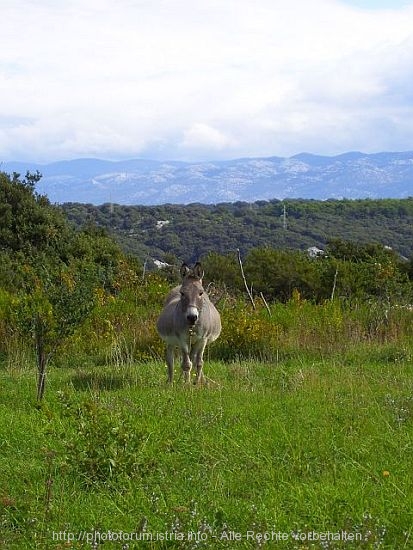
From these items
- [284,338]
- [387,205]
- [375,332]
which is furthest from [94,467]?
[387,205]

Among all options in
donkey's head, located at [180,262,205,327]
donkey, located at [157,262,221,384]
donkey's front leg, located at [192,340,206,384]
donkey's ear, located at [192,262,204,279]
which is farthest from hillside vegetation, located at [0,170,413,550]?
donkey's ear, located at [192,262,204,279]

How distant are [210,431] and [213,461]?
935mm

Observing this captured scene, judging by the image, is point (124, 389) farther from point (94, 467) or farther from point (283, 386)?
point (94, 467)

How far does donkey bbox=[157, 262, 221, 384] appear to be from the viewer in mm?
12023

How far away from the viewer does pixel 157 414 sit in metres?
8.89

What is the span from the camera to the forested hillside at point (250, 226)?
209 ft

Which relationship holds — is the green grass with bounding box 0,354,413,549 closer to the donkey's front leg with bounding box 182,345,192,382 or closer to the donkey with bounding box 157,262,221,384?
the donkey's front leg with bounding box 182,345,192,382

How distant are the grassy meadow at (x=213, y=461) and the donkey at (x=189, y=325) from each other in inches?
19.6

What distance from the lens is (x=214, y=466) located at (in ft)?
22.4

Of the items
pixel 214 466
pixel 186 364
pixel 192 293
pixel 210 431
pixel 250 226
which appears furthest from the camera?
pixel 250 226

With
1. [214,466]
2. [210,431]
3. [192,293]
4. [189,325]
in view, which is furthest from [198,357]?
[214,466]

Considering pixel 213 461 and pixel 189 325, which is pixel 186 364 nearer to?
pixel 189 325

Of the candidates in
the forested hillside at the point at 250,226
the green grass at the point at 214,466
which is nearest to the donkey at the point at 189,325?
the green grass at the point at 214,466

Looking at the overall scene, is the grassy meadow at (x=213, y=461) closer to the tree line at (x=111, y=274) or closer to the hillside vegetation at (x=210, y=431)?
the hillside vegetation at (x=210, y=431)
